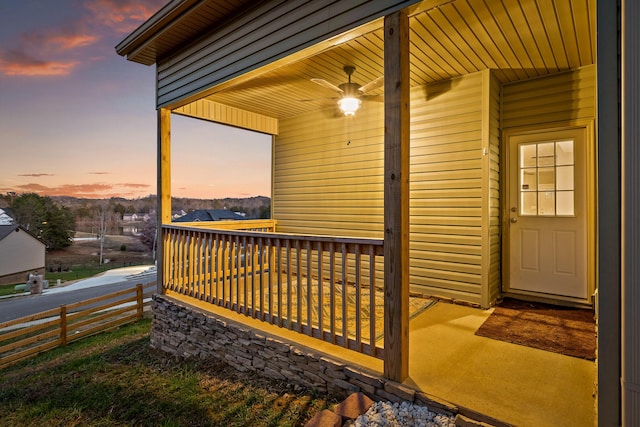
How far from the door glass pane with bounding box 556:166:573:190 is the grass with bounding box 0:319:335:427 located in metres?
3.64

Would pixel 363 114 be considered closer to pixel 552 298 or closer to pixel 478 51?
pixel 478 51

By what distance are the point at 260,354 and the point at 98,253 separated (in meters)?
22.4

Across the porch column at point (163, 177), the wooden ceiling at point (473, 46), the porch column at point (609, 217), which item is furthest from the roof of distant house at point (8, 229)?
the porch column at point (609, 217)

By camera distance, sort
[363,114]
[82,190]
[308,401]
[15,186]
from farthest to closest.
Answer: [82,190]
[15,186]
[363,114]
[308,401]

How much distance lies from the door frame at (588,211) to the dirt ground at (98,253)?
877 inches

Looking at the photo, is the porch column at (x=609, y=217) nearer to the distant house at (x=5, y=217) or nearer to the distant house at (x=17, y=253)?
the distant house at (x=5, y=217)

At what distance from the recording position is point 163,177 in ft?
13.9

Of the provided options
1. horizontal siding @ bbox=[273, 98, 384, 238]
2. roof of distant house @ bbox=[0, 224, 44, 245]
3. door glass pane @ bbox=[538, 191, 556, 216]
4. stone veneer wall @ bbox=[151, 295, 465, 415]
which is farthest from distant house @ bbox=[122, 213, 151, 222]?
door glass pane @ bbox=[538, 191, 556, 216]

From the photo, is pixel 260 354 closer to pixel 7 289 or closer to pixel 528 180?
pixel 528 180

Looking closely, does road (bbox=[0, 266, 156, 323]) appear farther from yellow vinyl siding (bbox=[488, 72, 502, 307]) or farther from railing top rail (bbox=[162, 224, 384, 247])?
yellow vinyl siding (bbox=[488, 72, 502, 307])

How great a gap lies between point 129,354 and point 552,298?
219 inches

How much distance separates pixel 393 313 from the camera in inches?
83.7
